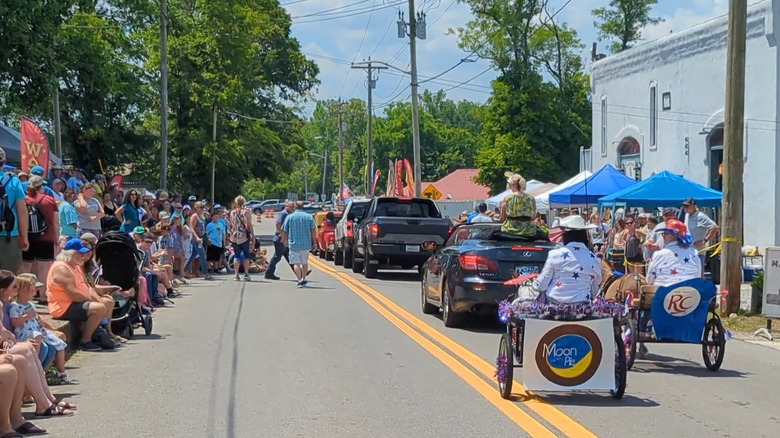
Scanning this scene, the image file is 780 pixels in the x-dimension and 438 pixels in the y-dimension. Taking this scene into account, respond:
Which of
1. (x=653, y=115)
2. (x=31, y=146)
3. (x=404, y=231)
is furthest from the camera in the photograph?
(x=653, y=115)

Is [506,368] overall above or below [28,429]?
above

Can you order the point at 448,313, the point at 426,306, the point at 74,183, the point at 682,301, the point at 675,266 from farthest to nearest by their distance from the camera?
the point at 74,183 → the point at 426,306 → the point at 448,313 → the point at 675,266 → the point at 682,301

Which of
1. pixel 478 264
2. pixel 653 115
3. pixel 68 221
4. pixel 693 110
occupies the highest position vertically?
pixel 653 115

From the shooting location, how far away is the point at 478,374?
1024cm

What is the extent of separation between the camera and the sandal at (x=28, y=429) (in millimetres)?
7582

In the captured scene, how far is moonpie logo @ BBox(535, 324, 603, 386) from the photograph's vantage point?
8.72 metres

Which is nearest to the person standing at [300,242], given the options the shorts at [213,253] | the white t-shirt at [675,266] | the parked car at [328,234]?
the shorts at [213,253]

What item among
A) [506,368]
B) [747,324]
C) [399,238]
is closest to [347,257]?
[399,238]

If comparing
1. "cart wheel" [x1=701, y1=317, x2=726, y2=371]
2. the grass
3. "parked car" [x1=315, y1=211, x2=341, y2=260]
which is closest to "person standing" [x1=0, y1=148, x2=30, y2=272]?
"cart wheel" [x1=701, y1=317, x2=726, y2=371]

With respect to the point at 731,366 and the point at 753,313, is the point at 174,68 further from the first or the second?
the point at 731,366

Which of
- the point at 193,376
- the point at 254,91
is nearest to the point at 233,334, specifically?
the point at 193,376

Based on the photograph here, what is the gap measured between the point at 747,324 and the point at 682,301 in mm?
5046

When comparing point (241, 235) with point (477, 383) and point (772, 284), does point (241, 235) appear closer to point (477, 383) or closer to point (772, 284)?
point (772, 284)

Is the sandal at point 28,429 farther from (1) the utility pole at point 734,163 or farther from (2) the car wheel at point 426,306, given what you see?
(1) the utility pole at point 734,163
